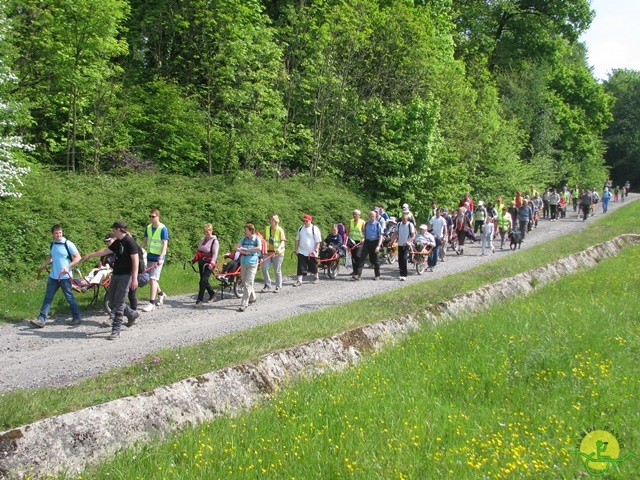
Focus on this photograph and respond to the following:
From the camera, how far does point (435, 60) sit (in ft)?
90.0

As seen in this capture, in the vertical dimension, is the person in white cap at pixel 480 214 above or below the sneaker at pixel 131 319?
above

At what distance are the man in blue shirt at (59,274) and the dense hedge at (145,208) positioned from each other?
2443mm

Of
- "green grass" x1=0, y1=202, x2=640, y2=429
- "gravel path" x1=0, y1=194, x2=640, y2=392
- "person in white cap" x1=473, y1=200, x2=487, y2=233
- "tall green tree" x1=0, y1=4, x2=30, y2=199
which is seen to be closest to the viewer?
"green grass" x1=0, y1=202, x2=640, y2=429

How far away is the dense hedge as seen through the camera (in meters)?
13.1

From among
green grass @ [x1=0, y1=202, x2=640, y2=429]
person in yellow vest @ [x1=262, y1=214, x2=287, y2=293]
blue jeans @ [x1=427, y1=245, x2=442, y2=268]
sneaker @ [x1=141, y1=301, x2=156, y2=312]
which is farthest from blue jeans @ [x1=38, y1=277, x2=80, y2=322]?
blue jeans @ [x1=427, y1=245, x2=442, y2=268]

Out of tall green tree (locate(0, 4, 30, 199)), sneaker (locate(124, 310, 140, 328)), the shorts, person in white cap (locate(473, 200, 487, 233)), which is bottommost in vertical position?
sneaker (locate(124, 310, 140, 328))

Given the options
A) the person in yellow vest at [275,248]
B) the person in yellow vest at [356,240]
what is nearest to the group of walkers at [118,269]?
the person in yellow vest at [275,248]

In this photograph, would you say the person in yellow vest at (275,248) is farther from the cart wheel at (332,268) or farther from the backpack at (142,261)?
the backpack at (142,261)

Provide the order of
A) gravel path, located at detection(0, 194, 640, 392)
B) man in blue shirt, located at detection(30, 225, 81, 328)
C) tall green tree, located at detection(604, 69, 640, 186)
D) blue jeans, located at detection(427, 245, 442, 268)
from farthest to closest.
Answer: tall green tree, located at detection(604, 69, 640, 186), blue jeans, located at detection(427, 245, 442, 268), man in blue shirt, located at detection(30, 225, 81, 328), gravel path, located at detection(0, 194, 640, 392)

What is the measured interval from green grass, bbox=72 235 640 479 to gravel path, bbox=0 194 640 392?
3.04 meters

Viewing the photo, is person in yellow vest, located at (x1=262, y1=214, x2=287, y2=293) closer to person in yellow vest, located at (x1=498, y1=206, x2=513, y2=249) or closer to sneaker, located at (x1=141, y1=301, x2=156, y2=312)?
sneaker, located at (x1=141, y1=301, x2=156, y2=312)

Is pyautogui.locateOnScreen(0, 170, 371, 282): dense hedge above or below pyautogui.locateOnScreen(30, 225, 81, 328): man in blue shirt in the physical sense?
above

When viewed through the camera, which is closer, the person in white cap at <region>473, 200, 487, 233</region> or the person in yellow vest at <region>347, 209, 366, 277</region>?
the person in yellow vest at <region>347, 209, 366, 277</region>

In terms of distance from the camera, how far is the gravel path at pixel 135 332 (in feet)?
26.6
